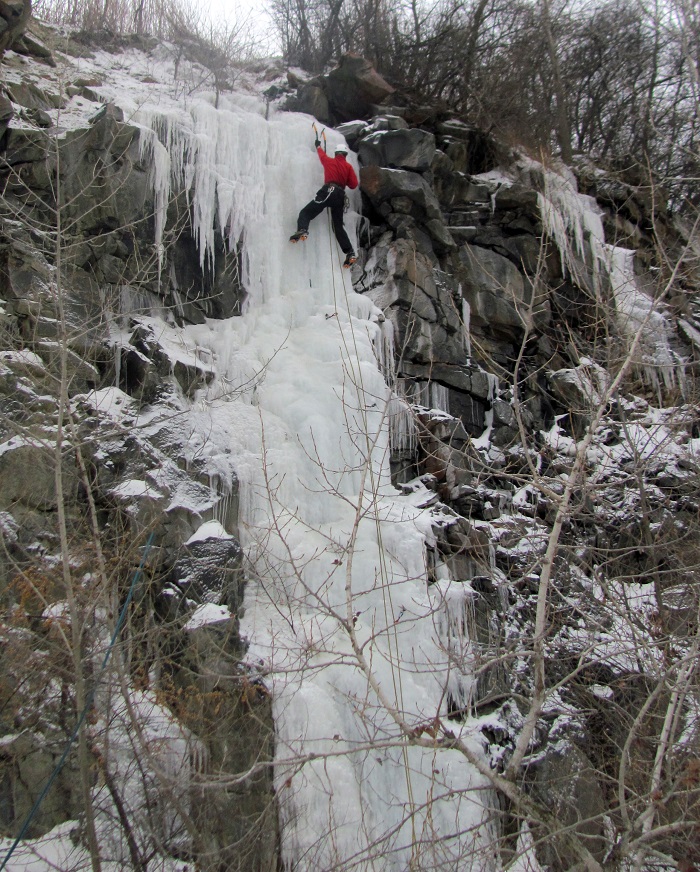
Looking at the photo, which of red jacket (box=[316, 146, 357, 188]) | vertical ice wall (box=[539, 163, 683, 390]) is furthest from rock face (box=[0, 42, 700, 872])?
red jacket (box=[316, 146, 357, 188])

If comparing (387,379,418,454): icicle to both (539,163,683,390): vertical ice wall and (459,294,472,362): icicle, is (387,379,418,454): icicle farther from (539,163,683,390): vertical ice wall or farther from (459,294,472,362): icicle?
(539,163,683,390): vertical ice wall

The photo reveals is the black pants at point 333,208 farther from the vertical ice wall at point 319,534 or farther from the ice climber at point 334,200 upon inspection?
the vertical ice wall at point 319,534

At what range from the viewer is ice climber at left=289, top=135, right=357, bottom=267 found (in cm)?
862

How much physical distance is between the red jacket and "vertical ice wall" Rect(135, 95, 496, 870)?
376mm

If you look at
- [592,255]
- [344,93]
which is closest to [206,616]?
[592,255]

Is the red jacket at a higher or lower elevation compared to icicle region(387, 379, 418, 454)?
higher

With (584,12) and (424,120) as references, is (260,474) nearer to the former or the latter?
(424,120)

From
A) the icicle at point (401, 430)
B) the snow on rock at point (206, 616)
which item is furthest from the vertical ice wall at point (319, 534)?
the snow on rock at point (206, 616)

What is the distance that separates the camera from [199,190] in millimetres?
8141

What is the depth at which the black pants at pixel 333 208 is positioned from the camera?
865cm

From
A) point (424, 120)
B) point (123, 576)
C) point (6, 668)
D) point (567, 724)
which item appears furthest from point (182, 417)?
point (424, 120)

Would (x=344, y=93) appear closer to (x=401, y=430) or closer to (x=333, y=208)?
(x=333, y=208)

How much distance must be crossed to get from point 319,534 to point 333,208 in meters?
4.63

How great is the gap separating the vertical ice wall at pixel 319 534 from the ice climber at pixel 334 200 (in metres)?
0.23
